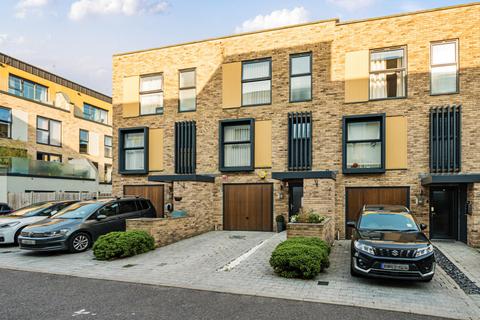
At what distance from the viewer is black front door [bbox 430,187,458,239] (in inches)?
480

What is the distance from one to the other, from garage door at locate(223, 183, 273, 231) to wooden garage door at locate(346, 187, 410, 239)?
3196 mm

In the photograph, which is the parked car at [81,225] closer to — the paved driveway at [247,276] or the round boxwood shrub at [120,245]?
the paved driveway at [247,276]

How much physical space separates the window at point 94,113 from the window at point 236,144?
2228 cm

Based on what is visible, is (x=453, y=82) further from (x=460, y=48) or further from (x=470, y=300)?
(x=470, y=300)

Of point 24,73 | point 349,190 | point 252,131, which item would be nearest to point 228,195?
point 252,131

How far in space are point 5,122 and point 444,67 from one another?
26587mm

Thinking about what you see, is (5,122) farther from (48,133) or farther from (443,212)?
(443,212)

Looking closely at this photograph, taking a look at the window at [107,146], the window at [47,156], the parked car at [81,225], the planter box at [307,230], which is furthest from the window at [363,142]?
the window at [107,146]

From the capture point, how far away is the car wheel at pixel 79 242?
10.1 meters

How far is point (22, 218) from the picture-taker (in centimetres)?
1195

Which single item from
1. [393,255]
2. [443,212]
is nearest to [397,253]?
[393,255]

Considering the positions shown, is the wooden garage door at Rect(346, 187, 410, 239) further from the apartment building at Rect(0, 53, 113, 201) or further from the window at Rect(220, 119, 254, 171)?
the apartment building at Rect(0, 53, 113, 201)

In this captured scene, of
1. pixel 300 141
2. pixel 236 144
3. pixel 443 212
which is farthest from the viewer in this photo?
pixel 236 144

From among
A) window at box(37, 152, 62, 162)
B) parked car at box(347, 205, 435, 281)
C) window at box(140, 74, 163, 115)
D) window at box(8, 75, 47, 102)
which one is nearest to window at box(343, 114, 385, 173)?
parked car at box(347, 205, 435, 281)
